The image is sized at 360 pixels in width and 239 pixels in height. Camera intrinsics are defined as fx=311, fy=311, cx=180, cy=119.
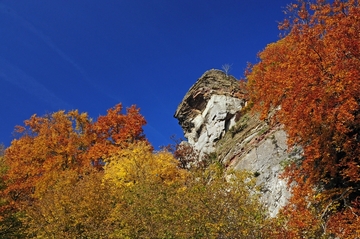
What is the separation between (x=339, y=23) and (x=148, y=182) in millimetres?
17237

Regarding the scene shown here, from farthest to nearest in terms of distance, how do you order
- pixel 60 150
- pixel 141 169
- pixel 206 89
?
pixel 206 89
pixel 60 150
pixel 141 169

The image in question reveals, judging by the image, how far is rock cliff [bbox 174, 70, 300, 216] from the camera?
25.1 m

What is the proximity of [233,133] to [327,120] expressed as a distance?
24.8 metres

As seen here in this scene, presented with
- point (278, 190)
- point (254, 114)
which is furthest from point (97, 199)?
point (254, 114)

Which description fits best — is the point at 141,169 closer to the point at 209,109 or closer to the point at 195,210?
the point at 195,210

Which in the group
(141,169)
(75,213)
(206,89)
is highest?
(206,89)

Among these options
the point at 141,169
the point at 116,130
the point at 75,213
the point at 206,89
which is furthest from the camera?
the point at 206,89

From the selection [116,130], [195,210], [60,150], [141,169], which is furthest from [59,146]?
[195,210]

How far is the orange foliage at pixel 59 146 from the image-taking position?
37531 millimetres

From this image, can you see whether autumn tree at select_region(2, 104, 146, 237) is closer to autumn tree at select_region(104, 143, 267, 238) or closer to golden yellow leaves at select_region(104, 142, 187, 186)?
golden yellow leaves at select_region(104, 142, 187, 186)

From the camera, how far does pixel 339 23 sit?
19906 mm

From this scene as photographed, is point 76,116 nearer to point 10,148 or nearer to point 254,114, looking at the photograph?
point 10,148

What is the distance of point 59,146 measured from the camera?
42500 mm

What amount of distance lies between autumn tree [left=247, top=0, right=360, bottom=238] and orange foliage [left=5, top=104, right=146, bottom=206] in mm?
24072
